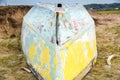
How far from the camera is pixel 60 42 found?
5.98 meters

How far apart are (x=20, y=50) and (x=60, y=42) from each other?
2.88 metres

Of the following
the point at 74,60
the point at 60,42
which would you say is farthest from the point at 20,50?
the point at 60,42

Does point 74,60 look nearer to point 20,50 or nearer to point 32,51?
point 32,51

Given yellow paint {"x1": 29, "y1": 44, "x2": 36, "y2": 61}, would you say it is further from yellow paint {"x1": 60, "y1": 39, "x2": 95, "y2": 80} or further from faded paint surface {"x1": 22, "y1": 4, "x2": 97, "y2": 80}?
yellow paint {"x1": 60, "y1": 39, "x2": 95, "y2": 80}

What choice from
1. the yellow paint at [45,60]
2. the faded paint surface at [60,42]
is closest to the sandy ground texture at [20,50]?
A: the faded paint surface at [60,42]

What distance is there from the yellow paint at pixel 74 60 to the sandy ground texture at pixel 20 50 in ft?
1.36

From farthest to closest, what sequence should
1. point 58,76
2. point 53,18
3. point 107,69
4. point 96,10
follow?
→ point 96,10
point 107,69
point 53,18
point 58,76

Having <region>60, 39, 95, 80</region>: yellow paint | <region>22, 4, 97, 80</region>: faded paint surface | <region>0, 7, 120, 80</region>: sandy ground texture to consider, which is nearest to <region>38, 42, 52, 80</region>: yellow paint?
<region>22, 4, 97, 80</region>: faded paint surface

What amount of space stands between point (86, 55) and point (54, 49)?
1.08 meters

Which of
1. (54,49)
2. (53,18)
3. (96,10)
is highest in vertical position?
(53,18)

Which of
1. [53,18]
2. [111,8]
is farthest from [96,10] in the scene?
[53,18]

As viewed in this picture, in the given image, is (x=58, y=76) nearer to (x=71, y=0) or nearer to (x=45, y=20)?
(x=45, y=20)

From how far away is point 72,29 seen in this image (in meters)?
6.52

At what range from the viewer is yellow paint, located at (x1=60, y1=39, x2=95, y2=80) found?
6.02 metres
